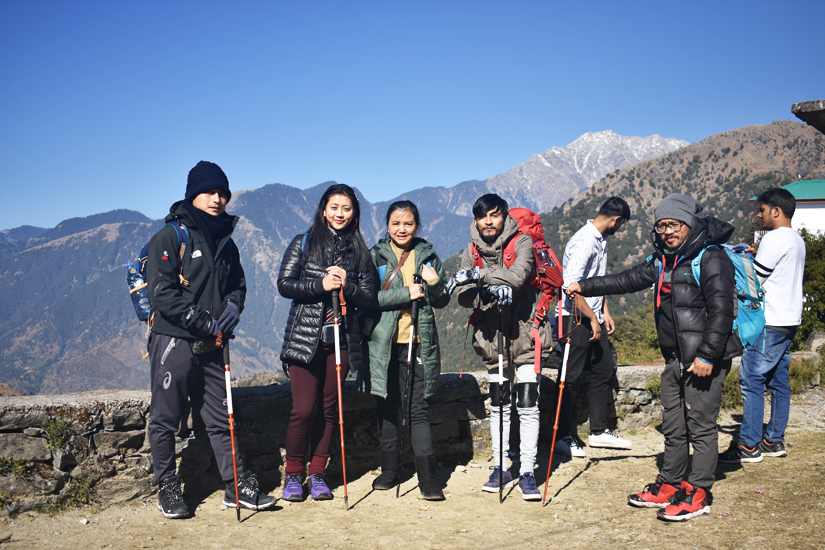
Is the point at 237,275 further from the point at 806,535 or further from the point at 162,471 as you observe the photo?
the point at 806,535

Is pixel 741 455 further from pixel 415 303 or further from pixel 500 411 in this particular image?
pixel 415 303

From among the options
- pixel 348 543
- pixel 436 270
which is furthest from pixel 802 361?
pixel 348 543

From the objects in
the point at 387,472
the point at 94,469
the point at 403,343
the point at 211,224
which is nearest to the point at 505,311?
the point at 403,343

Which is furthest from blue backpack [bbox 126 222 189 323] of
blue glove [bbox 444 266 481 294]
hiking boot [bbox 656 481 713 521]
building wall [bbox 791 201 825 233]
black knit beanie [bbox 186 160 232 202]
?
building wall [bbox 791 201 825 233]

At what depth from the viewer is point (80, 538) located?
3246mm

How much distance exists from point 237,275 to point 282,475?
1.62 meters

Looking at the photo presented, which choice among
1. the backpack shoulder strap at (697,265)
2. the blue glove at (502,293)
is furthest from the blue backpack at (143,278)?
the backpack shoulder strap at (697,265)

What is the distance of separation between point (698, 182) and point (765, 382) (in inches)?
5273

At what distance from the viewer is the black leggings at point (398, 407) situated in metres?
3.98

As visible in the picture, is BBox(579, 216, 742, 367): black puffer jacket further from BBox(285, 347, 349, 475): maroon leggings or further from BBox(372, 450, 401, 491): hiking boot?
BBox(285, 347, 349, 475): maroon leggings

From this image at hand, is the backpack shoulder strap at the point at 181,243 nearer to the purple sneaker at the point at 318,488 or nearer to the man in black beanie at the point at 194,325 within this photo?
the man in black beanie at the point at 194,325

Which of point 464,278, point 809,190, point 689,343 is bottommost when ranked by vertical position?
point 689,343

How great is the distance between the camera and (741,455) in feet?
14.6

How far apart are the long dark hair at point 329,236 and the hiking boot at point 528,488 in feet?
6.17
